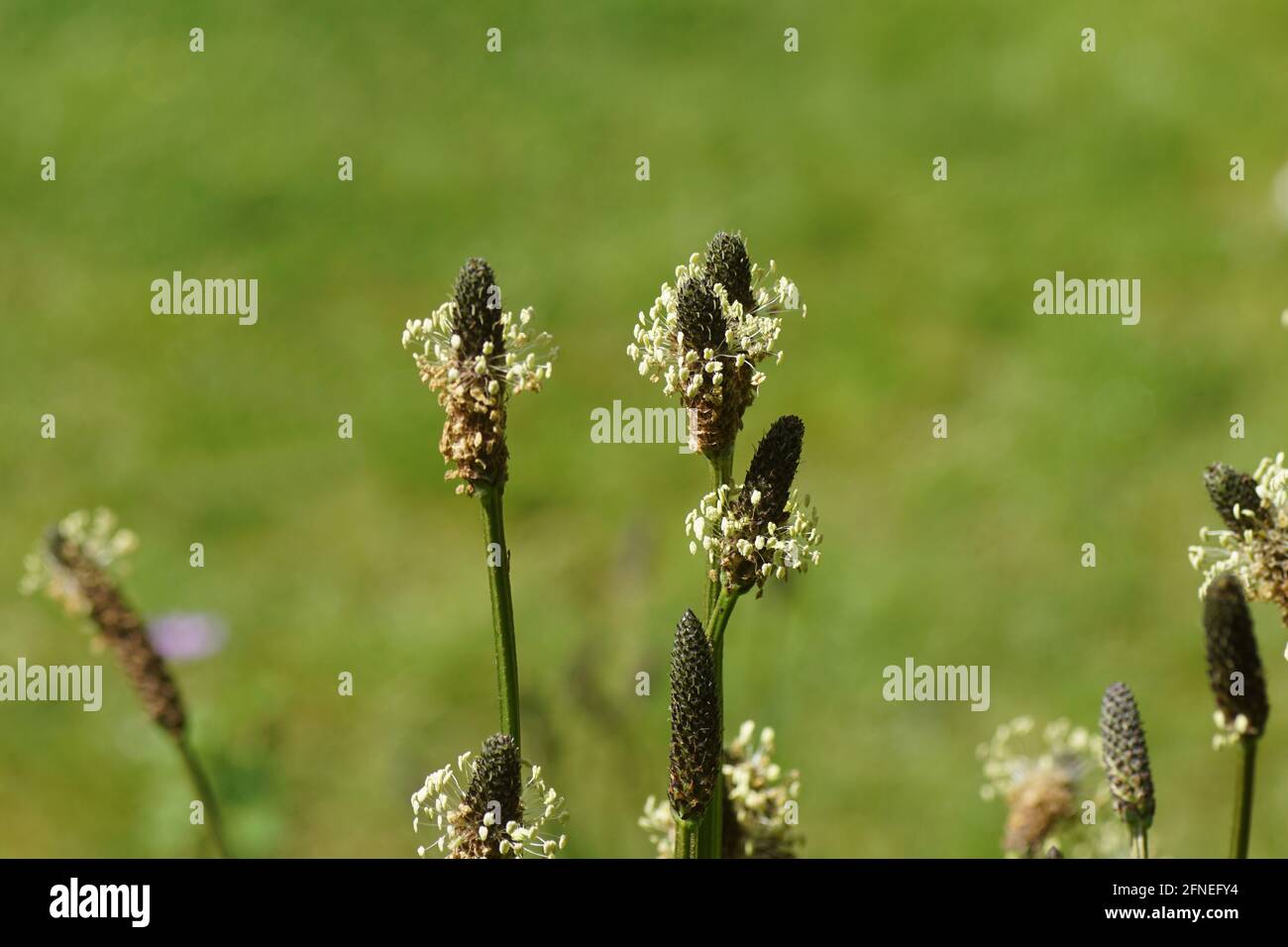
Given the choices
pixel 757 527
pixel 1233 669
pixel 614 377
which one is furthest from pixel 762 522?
pixel 614 377

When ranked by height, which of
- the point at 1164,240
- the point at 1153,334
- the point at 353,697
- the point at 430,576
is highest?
the point at 1164,240

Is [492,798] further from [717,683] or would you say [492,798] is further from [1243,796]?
[1243,796]

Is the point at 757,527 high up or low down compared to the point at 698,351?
down
